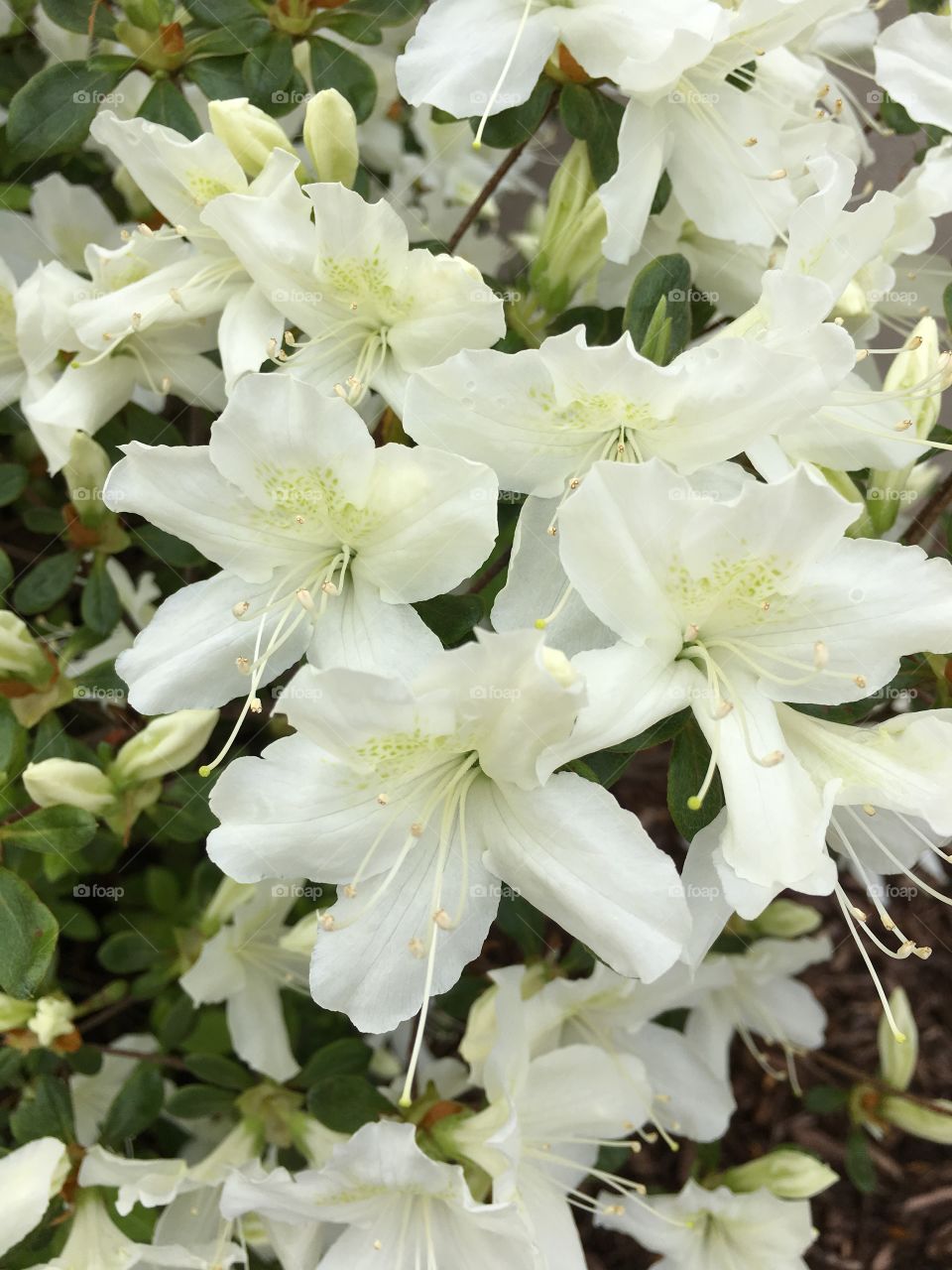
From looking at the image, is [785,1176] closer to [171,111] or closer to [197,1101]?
[197,1101]

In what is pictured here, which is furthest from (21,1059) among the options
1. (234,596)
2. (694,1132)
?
(694,1132)

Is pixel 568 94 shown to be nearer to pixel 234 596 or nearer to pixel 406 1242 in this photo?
pixel 234 596

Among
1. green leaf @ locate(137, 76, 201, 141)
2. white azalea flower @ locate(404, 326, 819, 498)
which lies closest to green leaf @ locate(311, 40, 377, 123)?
green leaf @ locate(137, 76, 201, 141)

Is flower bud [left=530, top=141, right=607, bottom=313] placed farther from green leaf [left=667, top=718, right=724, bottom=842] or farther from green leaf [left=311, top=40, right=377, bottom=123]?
green leaf [left=667, top=718, right=724, bottom=842]

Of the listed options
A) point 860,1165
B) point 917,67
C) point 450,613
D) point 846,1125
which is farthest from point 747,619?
point 846,1125

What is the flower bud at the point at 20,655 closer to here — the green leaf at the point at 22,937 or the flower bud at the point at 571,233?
the green leaf at the point at 22,937
